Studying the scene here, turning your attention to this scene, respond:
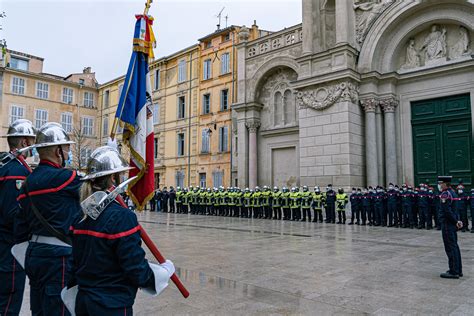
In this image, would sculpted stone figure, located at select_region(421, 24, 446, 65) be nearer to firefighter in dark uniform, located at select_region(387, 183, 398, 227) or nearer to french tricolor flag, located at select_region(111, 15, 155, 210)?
firefighter in dark uniform, located at select_region(387, 183, 398, 227)

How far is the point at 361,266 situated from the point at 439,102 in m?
14.5

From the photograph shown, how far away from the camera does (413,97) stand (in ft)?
63.2

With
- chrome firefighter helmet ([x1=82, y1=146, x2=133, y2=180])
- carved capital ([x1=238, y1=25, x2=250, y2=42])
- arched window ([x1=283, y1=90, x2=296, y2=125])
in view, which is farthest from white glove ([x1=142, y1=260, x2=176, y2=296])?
carved capital ([x1=238, y1=25, x2=250, y2=42])

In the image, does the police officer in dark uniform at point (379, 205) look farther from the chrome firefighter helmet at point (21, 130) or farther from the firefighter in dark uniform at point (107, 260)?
the firefighter in dark uniform at point (107, 260)

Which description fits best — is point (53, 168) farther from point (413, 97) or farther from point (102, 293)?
point (413, 97)

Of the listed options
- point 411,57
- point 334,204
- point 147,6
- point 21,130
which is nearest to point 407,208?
point 334,204

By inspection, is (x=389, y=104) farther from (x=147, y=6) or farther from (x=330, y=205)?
(x=147, y=6)

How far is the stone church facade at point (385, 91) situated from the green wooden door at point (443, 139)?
44 millimetres

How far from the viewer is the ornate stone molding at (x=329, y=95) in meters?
18.7

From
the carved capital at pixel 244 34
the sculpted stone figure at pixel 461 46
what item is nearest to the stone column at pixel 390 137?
the sculpted stone figure at pixel 461 46

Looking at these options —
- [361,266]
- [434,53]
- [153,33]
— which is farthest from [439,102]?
[153,33]

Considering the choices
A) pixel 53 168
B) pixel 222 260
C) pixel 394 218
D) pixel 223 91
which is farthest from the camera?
pixel 223 91

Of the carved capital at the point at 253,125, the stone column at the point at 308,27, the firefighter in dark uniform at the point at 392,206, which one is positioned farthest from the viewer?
the carved capital at the point at 253,125

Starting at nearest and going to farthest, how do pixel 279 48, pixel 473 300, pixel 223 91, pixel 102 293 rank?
pixel 102 293
pixel 473 300
pixel 279 48
pixel 223 91
